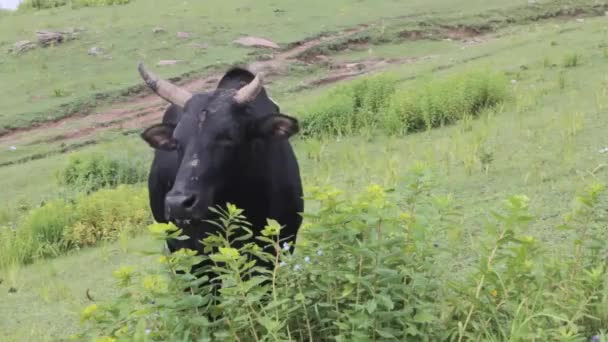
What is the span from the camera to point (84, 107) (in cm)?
1490

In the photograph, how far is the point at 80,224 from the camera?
7758mm

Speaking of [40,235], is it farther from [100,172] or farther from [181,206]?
[181,206]

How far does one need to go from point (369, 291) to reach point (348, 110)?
749cm

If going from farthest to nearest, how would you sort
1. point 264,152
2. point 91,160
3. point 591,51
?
point 591,51 → point 91,160 → point 264,152

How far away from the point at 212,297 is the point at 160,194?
7.95 ft

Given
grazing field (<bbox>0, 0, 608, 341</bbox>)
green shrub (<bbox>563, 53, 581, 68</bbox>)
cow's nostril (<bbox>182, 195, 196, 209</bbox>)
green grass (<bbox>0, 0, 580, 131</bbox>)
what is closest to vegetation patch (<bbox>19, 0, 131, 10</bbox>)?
green grass (<bbox>0, 0, 580, 131</bbox>)

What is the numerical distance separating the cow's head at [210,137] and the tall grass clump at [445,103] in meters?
5.04

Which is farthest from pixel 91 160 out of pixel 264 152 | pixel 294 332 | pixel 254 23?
pixel 254 23

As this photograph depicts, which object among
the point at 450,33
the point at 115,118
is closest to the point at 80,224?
the point at 115,118

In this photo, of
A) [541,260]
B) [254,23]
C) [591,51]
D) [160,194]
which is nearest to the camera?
[541,260]

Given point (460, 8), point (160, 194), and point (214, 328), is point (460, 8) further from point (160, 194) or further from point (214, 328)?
point (214, 328)

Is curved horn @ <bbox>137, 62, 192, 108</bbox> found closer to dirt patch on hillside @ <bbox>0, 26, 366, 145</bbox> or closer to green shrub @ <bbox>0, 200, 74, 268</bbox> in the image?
green shrub @ <bbox>0, 200, 74, 268</bbox>

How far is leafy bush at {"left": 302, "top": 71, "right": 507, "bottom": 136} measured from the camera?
929cm

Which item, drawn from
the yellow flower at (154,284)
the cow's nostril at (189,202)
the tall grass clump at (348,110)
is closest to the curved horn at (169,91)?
the cow's nostril at (189,202)
